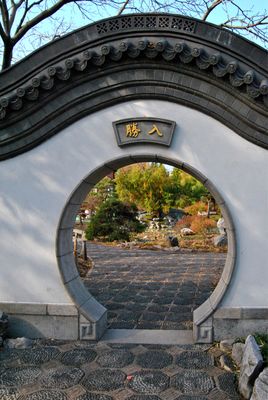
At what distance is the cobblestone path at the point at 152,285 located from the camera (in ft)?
23.3

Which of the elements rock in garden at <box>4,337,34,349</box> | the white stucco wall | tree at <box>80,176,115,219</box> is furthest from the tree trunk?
tree at <box>80,176,115,219</box>

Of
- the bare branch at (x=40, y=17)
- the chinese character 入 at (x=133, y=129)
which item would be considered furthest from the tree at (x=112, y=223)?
the chinese character 入 at (x=133, y=129)

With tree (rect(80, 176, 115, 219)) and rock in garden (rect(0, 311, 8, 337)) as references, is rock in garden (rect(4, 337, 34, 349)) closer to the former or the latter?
rock in garden (rect(0, 311, 8, 337))

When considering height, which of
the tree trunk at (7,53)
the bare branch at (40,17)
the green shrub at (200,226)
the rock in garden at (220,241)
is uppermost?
the bare branch at (40,17)

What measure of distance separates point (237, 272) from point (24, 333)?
3662 millimetres

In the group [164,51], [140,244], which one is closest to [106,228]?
[140,244]

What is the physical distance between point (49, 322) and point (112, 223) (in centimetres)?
1526

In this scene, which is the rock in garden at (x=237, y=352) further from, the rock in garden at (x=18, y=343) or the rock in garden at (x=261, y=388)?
the rock in garden at (x=18, y=343)

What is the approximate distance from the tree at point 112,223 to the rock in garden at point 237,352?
603 inches

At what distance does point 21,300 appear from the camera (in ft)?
19.8

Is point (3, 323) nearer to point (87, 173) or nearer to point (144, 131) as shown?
point (87, 173)

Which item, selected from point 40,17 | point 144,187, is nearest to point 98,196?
point 144,187

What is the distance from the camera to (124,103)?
19.0 ft

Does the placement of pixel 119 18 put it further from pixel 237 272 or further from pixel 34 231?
pixel 237 272
